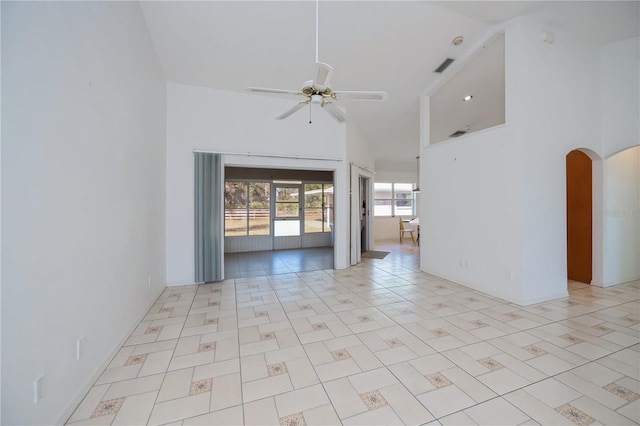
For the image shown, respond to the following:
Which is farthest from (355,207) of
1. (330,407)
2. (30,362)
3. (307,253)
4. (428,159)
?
(30,362)

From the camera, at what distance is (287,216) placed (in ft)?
25.5

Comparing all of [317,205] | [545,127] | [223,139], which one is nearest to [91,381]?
[223,139]

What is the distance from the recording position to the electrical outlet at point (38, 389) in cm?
134

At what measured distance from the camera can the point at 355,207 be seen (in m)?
5.66

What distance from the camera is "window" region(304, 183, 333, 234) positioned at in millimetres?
7887

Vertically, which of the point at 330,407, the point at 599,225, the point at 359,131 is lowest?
the point at 330,407

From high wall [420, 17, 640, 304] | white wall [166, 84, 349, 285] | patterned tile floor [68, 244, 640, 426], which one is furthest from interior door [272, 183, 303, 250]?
high wall [420, 17, 640, 304]

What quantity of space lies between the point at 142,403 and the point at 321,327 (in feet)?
5.25

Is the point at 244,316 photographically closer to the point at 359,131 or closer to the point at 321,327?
the point at 321,327

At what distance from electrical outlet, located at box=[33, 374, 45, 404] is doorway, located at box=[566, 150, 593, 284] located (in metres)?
6.53

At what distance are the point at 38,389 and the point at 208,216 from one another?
10.3 ft

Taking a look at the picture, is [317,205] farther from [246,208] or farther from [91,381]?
[91,381]

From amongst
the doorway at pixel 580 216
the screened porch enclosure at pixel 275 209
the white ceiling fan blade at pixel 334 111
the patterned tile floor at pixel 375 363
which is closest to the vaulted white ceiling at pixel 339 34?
the white ceiling fan blade at pixel 334 111

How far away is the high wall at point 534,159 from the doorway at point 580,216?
9.2 inches
